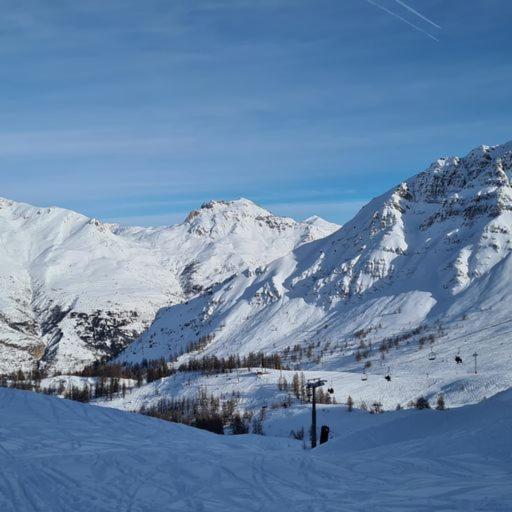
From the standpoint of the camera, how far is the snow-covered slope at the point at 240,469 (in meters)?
21.7

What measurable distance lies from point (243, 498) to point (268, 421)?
94778 mm

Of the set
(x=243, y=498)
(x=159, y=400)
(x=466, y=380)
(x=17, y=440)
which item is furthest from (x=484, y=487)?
(x=159, y=400)

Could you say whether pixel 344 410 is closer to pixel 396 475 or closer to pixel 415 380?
pixel 415 380

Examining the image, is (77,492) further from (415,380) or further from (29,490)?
(415,380)

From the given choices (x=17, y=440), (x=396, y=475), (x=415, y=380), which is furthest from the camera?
A: (x=415, y=380)

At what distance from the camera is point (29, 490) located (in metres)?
22.4

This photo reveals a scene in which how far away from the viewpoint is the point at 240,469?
28.5 m

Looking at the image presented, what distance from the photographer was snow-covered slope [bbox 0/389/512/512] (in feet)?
71.2

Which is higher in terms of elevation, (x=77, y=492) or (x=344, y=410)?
(x=77, y=492)

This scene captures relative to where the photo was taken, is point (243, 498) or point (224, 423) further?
point (224, 423)

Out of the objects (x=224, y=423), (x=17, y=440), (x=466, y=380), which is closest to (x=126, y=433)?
(x=17, y=440)

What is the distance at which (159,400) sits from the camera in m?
160

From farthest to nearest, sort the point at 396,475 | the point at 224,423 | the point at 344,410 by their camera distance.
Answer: the point at 224,423 < the point at 344,410 < the point at 396,475

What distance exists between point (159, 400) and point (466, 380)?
266 ft
